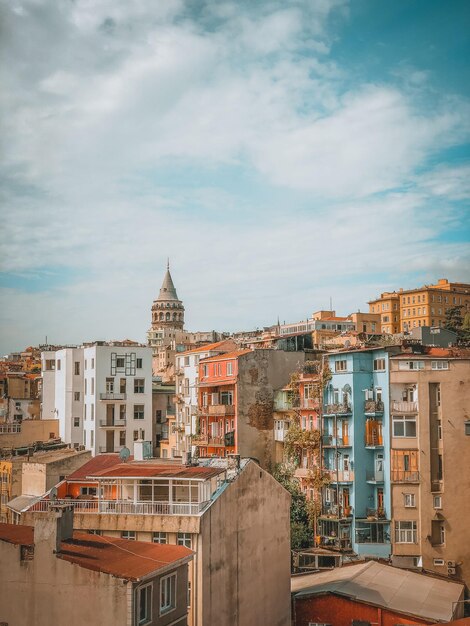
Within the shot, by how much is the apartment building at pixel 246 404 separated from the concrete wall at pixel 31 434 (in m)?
13.2

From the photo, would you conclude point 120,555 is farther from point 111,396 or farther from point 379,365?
point 111,396

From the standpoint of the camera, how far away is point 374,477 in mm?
50188

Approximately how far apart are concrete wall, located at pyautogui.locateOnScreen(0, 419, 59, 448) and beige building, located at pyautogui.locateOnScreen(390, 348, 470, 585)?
28697 millimetres

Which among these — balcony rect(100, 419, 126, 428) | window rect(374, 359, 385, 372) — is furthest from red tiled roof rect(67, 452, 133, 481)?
balcony rect(100, 419, 126, 428)

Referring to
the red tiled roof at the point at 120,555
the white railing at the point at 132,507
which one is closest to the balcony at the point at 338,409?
the white railing at the point at 132,507

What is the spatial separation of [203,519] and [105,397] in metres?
44.0

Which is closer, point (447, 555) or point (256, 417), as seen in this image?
point (447, 555)

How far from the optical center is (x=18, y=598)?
2328 centimetres

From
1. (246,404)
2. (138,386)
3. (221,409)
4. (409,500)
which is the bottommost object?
(409,500)

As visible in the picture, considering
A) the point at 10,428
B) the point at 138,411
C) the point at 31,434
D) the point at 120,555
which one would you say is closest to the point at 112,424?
the point at 138,411

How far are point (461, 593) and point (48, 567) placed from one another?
82.9ft

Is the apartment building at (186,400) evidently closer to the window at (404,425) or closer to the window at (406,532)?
the window at (404,425)

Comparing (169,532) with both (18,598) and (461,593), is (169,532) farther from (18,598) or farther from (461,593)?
(461,593)

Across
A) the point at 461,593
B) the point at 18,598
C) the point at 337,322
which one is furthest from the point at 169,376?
the point at 18,598
